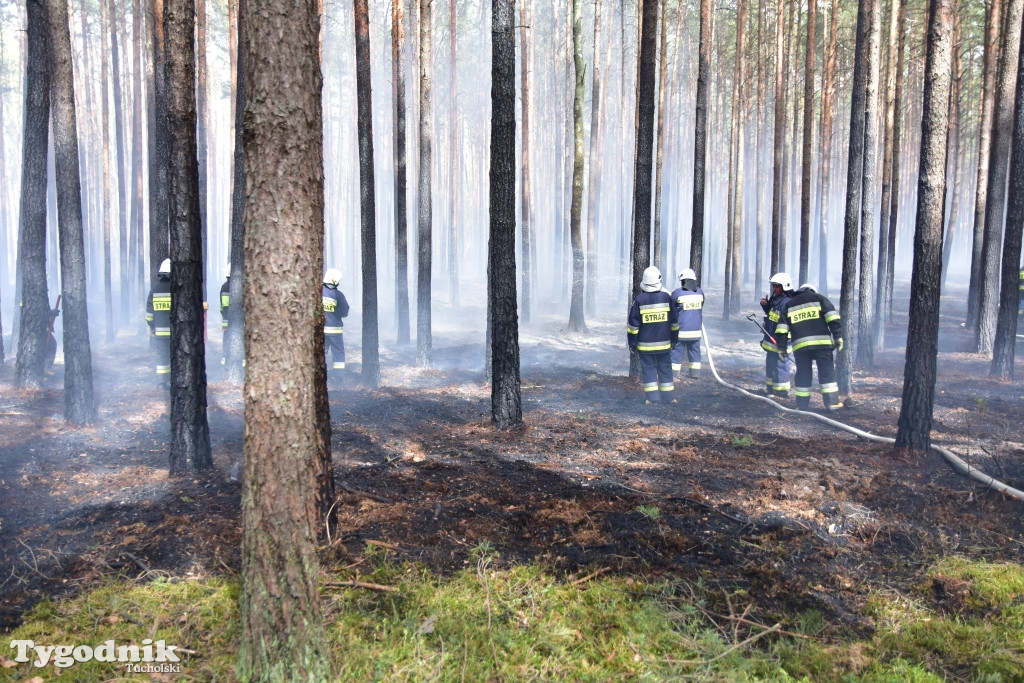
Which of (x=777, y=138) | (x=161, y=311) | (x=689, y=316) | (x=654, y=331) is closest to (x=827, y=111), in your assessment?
(x=777, y=138)

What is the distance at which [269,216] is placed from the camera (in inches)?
123

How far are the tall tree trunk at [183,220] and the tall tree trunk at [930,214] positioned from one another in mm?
7001

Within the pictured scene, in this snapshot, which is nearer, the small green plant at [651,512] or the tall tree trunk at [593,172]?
the small green plant at [651,512]

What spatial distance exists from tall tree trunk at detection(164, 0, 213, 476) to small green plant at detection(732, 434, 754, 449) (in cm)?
594

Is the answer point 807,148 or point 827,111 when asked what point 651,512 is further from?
point 827,111

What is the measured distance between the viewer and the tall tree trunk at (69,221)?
8.09 metres

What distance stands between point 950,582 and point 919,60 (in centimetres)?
2328

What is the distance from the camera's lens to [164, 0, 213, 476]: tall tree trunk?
5.98 metres

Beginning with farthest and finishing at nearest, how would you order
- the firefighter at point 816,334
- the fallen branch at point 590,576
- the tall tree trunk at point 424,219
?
the tall tree trunk at point 424,219
the firefighter at point 816,334
the fallen branch at point 590,576

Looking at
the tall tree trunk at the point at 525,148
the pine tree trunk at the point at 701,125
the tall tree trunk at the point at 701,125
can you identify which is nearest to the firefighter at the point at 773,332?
the tall tree trunk at the point at 701,125

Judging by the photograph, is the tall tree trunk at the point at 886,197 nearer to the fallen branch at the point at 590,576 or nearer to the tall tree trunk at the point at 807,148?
the tall tree trunk at the point at 807,148

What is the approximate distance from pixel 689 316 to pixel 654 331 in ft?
5.38

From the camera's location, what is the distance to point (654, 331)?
10.3 m

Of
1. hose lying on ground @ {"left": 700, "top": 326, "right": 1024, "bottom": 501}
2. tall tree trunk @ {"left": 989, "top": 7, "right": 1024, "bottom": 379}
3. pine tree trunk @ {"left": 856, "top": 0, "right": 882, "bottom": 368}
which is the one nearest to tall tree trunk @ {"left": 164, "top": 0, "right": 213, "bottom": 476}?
hose lying on ground @ {"left": 700, "top": 326, "right": 1024, "bottom": 501}
